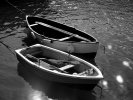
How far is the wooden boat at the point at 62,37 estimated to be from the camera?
2012 centimetres

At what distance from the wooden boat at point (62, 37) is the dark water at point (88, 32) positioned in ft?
5.13

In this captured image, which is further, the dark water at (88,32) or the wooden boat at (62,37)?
the wooden boat at (62,37)

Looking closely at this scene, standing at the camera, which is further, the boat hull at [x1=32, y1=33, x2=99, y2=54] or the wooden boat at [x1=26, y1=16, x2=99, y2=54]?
the wooden boat at [x1=26, y1=16, x2=99, y2=54]

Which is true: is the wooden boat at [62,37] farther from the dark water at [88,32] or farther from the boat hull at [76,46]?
the dark water at [88,32]

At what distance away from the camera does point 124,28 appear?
27875mm

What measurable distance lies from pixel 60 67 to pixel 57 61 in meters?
0.56

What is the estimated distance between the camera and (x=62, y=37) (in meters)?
23.1

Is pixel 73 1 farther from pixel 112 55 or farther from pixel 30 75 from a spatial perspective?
pixel 30 75

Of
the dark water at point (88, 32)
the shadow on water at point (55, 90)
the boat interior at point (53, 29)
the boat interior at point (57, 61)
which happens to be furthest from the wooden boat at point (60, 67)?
the boat interior at point (53, 29)

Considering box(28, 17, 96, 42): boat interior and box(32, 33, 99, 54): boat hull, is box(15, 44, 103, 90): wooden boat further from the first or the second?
box(28, 17, 96, 42): boat interior

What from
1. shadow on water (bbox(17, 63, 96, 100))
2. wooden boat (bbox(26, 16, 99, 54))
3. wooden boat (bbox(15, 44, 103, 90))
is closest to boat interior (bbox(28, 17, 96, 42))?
wooden boat (bbox(26, 16, 99, 54))

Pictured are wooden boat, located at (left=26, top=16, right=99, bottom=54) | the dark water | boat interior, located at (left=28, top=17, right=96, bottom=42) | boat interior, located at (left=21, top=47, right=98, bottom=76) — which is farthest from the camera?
boat interior, located at (left=28, top=17, right=96, bottom=42)

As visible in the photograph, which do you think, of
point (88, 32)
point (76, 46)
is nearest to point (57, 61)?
point (76, 46)

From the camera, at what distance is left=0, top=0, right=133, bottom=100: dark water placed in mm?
16203
